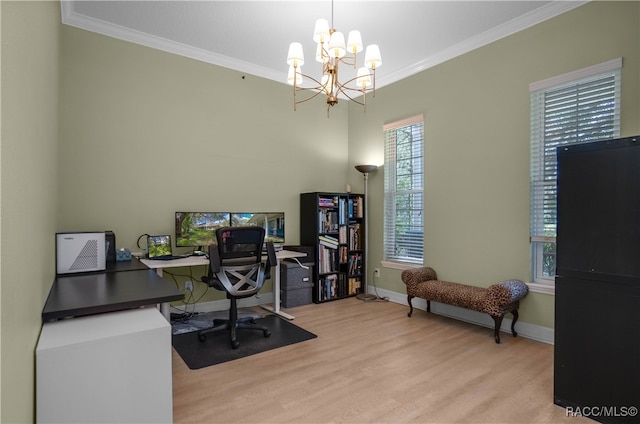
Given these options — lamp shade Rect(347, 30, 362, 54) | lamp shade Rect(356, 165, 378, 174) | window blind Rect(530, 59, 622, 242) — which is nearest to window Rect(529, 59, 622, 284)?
window blind Rect(530, 59, 622, 242)

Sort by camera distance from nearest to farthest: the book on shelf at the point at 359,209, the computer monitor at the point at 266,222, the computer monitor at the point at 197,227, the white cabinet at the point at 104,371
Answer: the white cabinet at the point at 104,371, the computer monitor at the point at 197,227, the computer monitor at the point at 266,222, the book on shelf at the point at 359,209

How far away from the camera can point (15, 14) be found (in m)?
0.91

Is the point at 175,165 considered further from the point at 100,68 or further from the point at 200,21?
the point at 200,21

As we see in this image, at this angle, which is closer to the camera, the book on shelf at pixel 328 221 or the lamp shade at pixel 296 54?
the lamp shade at pixel 296 54

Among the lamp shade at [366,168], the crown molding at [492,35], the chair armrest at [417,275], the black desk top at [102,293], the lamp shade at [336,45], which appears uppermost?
the crown molding at [492,35]

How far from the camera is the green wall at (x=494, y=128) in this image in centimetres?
282

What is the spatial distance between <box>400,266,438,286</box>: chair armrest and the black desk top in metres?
2.61

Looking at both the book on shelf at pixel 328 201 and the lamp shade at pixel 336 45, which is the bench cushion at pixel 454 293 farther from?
the lamp shade at pixel 336 45

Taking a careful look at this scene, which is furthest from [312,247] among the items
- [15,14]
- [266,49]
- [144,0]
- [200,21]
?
[15,14]

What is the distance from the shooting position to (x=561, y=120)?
3055 millimetres

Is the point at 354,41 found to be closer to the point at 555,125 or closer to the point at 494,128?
the point at 494,128

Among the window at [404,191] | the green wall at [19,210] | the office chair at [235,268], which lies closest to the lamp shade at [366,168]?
→ the window at [404,191]

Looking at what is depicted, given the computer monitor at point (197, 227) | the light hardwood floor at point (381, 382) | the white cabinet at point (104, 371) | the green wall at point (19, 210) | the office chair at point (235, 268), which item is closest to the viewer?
the green wall at point (19, 210)

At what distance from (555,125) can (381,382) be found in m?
2.67
